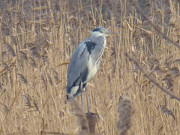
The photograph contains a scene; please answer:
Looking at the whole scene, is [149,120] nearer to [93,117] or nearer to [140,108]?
[140,108]

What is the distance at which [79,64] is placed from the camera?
277cm

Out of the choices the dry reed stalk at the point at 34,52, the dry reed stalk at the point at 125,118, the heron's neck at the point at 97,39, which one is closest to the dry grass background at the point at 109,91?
the dry reed stalk at the point at 34,52

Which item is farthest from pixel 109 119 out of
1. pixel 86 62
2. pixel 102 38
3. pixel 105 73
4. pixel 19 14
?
pixel 19 14

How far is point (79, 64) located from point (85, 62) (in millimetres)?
53

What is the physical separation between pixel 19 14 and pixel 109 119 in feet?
5.10

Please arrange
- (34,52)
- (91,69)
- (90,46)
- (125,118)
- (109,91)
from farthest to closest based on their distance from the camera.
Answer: (90,46)
(91,69)
(109,91)
(34,52)
(125,118)

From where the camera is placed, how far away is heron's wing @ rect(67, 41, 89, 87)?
2.70 m

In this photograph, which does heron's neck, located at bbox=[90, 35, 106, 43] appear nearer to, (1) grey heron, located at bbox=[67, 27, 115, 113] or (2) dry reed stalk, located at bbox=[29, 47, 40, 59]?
(1) grey heron, located at bbox=[67, 27, 115, 113]

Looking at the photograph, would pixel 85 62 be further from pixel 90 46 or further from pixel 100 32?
pixel 100 32

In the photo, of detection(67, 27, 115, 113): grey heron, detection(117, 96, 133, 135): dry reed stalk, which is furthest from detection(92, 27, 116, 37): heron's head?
detection(117, 96, 133, 135): dry reed stalk

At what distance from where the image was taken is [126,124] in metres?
0.65

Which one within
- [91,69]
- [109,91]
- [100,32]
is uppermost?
[100,32]

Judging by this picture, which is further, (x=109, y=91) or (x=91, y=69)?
(x=91, y=69)

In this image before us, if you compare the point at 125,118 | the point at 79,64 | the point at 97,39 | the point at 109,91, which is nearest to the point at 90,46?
the point at 97,39
